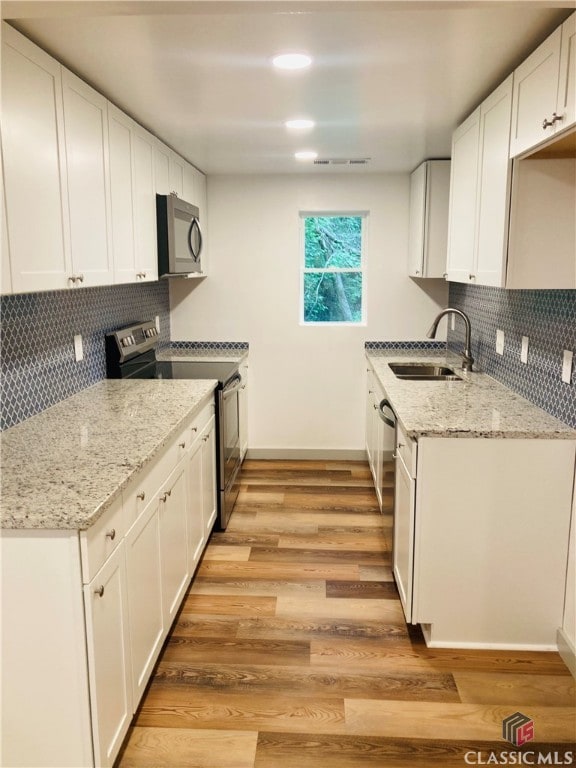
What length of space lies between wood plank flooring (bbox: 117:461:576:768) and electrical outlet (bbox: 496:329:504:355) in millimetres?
892

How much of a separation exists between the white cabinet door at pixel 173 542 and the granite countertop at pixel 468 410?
99cm

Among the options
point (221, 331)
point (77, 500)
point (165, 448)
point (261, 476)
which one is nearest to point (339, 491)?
point (261, 476)

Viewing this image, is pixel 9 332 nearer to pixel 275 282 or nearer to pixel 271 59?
pixel 271 59

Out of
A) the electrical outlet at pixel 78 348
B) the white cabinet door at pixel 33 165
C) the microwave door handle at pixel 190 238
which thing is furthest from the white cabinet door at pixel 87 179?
the microwave door handle at pixel 190 238

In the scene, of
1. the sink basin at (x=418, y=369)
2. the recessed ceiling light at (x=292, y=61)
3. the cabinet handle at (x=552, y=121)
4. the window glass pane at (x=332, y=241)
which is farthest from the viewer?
the window glass pane at (x=332, y=241)

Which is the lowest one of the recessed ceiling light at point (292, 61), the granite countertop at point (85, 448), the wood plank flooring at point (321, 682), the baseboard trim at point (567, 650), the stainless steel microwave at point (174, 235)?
the wood plank flooring at point (321, 682)

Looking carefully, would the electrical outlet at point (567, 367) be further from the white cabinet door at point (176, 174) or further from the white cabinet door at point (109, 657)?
the white cabinet door at point (176, 174)

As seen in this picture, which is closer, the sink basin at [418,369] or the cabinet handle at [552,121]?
the cabinet handle at [552,121]

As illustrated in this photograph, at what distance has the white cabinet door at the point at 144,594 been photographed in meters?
1.99

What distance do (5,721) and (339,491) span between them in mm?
2937

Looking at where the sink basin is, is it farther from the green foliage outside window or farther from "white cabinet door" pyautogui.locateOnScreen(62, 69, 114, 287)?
"white cabinet door" pyautogui.locateOnScreen(62, 69, 114, 287)

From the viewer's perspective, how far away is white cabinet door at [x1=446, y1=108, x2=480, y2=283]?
9.32 ft

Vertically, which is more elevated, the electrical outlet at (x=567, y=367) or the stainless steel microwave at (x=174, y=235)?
the stainless steel microwave at (x=174, y=235)

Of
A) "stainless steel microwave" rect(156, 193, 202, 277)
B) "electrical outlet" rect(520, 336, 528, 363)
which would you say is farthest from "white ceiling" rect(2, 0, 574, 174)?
"electrical outlet" rect(520, 336, 528, 363)
